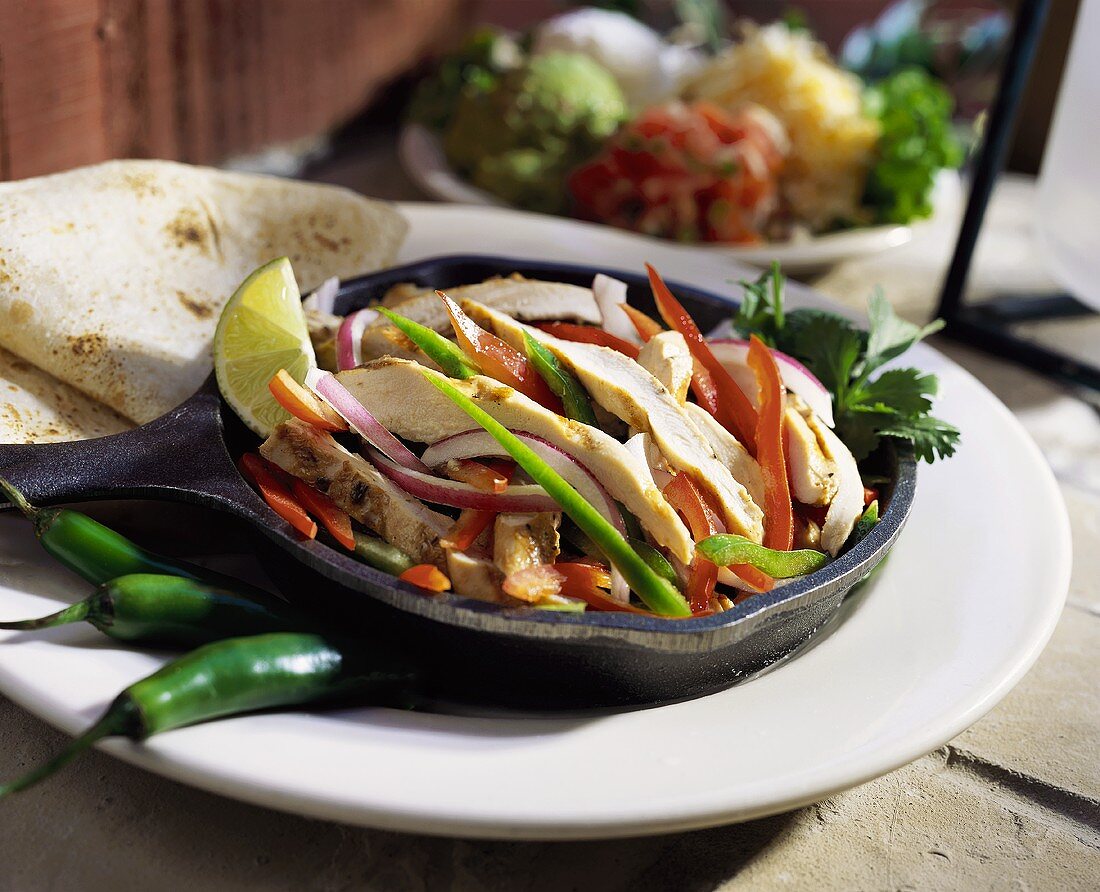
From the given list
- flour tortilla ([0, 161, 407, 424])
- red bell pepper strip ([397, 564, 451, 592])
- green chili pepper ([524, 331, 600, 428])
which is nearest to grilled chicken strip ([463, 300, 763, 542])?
green chili pepper ([524, 331, 600, 428])

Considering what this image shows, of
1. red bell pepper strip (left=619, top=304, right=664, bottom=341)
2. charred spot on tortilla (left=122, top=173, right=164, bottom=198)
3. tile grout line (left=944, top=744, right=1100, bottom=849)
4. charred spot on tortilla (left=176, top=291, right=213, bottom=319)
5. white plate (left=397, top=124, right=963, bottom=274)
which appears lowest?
tile grout line (left=944, top=744, right=1100, bottom=849)

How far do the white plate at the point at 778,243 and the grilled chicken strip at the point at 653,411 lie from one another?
1809 millimetres

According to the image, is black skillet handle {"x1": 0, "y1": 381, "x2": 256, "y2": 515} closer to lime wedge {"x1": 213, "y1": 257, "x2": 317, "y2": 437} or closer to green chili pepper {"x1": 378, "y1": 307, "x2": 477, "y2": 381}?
lime wedge {"x1": 213, "y1": 257, "x2": 317, "y2": 437}

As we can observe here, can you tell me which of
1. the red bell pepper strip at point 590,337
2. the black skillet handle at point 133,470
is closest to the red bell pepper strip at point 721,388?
the red bell pepper strip at point 590,337

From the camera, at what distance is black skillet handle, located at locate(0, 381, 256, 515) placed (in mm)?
1754

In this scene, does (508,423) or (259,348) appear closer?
(508,423)

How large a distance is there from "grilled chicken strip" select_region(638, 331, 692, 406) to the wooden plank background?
6.54 feet

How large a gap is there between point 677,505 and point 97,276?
1.35 m

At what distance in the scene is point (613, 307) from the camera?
2.30 metres

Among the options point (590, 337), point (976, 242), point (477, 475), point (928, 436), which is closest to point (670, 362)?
point (590, 337)

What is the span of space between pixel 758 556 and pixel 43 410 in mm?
1386

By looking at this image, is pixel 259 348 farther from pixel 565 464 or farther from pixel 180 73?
pixel 180 73

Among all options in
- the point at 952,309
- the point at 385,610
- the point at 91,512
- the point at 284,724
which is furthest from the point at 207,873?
the point at 952,309

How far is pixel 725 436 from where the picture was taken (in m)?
1.97
